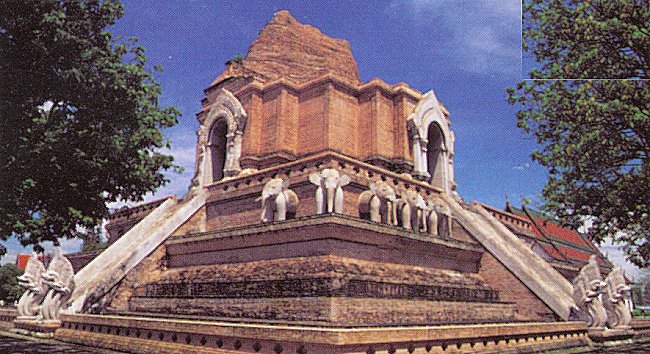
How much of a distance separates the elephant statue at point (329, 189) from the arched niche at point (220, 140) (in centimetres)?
772

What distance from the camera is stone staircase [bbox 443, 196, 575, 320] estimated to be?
14.3 metres

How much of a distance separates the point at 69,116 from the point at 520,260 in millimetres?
13125

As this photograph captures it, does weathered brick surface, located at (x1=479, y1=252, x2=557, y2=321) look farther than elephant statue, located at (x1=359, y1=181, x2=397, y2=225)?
No

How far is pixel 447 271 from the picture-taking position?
51.2 ft

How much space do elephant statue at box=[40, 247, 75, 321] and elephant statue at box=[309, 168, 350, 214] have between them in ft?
22.0

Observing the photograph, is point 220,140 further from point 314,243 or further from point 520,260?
point 520,260

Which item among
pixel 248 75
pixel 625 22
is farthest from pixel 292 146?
pixel 625 22

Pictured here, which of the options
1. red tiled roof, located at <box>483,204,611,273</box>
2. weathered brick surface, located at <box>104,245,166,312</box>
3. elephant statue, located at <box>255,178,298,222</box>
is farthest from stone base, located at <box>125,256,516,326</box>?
red tiled roof, located at <box>483,204,611,273</box>

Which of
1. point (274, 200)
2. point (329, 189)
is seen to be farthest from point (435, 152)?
point (329, 189)

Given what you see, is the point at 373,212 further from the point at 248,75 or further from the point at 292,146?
the point at 248,75

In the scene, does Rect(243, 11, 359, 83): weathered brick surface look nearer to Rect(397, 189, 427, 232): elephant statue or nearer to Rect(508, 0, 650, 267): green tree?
Rect(397, 189, 427, 232): elephant statue

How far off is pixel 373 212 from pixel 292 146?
23.3 feet

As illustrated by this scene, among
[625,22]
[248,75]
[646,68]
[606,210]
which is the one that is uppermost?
[248,75]

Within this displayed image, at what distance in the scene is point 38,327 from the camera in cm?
1219
